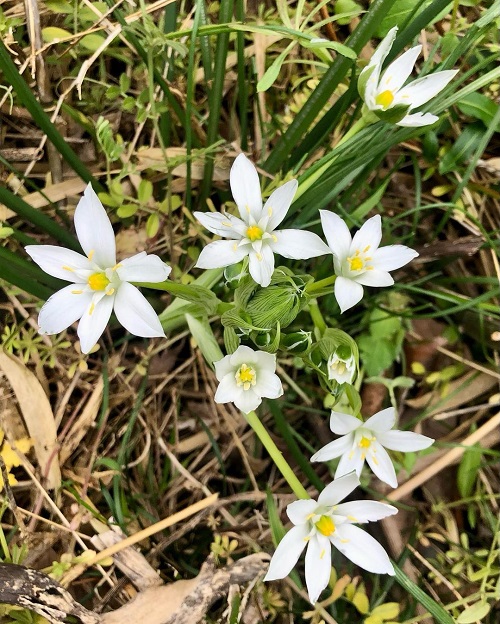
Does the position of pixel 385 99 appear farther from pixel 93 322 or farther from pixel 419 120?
pixel 93 322

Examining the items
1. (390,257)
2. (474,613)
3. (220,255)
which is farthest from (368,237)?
(474,613)

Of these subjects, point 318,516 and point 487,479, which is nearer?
point 318,516

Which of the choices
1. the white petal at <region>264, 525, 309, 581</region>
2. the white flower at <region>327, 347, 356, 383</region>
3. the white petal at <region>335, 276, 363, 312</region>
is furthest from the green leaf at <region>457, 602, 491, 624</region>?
the white petal at <region>335, 276, 363, 312</region>

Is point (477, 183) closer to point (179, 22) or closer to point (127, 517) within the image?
point (179, 22)

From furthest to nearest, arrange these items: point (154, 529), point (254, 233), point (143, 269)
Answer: point (154, 529), point (254, 233), point (143, 269)

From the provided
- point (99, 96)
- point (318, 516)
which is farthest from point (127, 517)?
point (99, 96)
